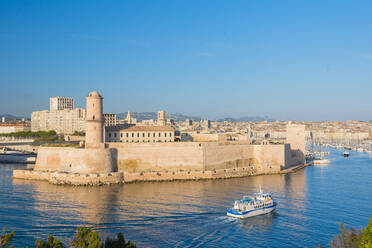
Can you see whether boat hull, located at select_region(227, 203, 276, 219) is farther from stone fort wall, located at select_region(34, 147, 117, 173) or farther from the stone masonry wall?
stone fort wall, located at select_region(34, 147, 117, 173)

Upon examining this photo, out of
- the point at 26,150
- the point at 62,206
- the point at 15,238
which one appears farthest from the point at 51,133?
the point at 15,238

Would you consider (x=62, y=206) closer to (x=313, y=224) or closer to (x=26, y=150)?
(x=313, y=224)

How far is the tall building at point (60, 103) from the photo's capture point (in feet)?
342

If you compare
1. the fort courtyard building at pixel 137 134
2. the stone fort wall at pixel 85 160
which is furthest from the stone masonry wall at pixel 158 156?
the fort courtyard building at pixel 137 134

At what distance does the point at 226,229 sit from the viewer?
18.7 m

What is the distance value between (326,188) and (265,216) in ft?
33.6

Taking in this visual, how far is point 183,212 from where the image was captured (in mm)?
20953

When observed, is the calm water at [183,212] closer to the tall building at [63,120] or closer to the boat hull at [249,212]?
the boat hull at [249,212]

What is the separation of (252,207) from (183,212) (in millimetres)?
3837

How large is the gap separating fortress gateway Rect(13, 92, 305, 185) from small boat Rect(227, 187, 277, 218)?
11617mm

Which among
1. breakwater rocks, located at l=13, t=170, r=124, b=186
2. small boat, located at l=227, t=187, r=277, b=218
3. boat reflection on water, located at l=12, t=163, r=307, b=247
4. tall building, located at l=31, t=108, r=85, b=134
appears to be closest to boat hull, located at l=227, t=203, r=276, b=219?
small boat, located at l=227, t=187, r=277, b=218

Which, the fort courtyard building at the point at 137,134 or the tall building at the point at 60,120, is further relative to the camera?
the tall building at the point at 60,120

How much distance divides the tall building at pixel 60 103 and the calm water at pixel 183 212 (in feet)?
248

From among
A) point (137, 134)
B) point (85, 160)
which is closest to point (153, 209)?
point (85, 160)
